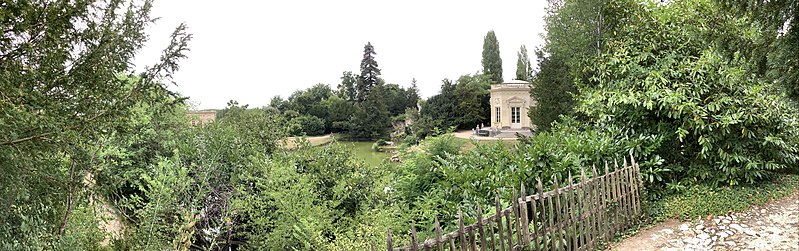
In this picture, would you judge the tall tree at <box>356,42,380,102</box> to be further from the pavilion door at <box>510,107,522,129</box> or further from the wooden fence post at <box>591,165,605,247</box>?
the wooden fence post at <box>591,165,605,247</box>

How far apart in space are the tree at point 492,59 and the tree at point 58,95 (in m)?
38.3

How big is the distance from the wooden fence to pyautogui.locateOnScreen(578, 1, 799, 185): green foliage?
1051 mm

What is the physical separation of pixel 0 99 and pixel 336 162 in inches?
189

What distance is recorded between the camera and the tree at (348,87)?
4406 centimetres

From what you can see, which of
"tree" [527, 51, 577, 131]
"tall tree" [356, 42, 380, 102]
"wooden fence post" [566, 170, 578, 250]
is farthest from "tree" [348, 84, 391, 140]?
"wooden fence post" [566, 170, 578, 250]

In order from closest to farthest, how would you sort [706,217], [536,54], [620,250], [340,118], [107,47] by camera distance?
1. [107,47]
2. [620,250]
3. [706,217]
4. [536,54]
5. [340,118]

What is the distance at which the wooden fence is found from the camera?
3252mm

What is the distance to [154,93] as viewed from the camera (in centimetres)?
225

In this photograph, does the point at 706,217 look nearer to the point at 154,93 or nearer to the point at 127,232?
the point at 154,93

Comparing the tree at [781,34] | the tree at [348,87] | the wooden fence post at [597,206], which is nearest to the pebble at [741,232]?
the wooden fence post at [597,206]

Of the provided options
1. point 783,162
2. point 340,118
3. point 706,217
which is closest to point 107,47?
point 706,217

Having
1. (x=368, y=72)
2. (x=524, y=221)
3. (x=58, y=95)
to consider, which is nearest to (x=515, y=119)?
(x=368, y=72)

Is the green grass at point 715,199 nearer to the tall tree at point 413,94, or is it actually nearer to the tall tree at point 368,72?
the tall tree at point 413,94

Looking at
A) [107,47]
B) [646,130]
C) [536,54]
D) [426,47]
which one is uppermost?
[426,47]
